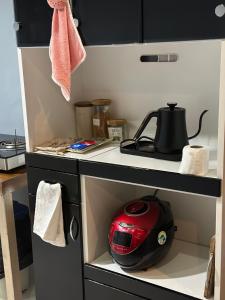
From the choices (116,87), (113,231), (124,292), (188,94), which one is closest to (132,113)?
(116,87)

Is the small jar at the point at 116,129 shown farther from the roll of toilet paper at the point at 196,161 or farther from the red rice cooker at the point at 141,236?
the roll of toilet paper at the point at 196,161

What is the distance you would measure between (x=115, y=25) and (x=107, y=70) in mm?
487

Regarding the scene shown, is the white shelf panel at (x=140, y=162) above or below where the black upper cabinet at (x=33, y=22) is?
below

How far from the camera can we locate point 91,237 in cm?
172

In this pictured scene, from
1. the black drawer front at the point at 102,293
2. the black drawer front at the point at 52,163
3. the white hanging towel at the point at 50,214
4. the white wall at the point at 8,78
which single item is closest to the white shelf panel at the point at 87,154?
the black drawer front at the point at 52,163

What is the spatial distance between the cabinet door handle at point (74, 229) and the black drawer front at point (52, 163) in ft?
0.68

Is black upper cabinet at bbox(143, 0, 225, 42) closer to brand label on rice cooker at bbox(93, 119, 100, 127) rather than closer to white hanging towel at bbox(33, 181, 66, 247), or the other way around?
brand label on rice cooker at bbox(93, 119, 100, 127)

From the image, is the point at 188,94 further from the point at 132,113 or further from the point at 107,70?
the point at 107,70

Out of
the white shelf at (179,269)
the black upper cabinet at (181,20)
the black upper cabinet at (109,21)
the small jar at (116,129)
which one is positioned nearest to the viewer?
the black upper cabinet at (181,20)

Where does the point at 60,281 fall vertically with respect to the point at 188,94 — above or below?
below

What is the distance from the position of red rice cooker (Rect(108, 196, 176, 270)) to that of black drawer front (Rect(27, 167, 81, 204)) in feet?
0.68

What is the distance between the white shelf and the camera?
60.5 inches

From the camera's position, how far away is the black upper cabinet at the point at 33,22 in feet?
5.34

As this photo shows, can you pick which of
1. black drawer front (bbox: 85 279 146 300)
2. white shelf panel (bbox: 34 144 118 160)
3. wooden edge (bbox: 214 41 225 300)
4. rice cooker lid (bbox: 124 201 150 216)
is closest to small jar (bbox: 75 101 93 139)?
white shelf panel (bbox: 34 144 118 160)
